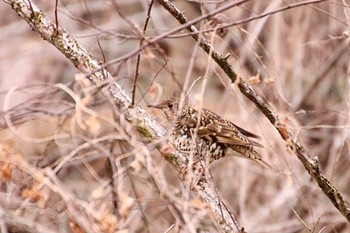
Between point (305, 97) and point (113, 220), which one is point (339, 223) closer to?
point (305, 97)

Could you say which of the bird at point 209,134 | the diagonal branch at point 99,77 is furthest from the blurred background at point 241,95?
the diagonal branch at point 99,77

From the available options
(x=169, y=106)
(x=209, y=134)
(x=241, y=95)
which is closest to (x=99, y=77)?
(x=169, y=106)

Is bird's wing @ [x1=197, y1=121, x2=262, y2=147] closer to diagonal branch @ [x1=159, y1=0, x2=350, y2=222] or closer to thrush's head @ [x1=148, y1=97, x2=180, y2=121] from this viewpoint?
thrush's head @ [x1=148, y1=97, x2=180, y2=121]

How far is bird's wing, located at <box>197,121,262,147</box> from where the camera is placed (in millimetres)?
6000

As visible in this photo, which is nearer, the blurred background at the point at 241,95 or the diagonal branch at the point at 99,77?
the diagonal branch at the point at 99,77

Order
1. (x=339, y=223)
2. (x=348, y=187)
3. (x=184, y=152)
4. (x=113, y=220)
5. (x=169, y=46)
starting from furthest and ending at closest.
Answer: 1. (x=169, y=46)
2. (x=348, y=187)
3. (x=339, y=223)
4. (x=184, y=152)
5. (x=113, y=220)

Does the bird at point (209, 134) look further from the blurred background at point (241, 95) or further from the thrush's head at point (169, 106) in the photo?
the blurred background at point (241, 95)

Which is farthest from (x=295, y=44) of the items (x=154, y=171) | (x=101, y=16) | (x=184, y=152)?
(x=154, y=171)

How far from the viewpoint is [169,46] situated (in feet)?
32.7

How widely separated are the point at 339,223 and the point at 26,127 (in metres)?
3.32

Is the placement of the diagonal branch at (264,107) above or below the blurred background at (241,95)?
below

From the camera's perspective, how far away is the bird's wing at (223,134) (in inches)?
236

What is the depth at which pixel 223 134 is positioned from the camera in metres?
6.07

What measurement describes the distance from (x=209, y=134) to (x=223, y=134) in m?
0.11
